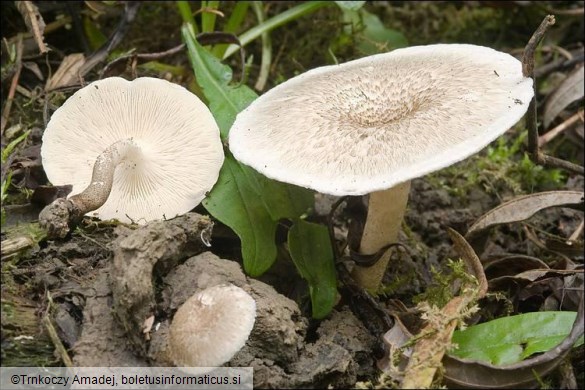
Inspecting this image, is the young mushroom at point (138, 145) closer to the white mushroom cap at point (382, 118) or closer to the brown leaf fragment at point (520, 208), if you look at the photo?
the white mushroom cap at point (382, 118)

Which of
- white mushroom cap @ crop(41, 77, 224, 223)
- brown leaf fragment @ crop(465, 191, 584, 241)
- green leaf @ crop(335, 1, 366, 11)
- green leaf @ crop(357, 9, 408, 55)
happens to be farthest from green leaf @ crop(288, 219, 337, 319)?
green leaf @ crop(357, 9, 408, 55)

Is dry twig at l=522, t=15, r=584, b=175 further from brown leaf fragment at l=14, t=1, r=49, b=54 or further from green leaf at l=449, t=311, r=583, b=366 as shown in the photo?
brown leaf fragment at l=14, t=1, r=49, b=54

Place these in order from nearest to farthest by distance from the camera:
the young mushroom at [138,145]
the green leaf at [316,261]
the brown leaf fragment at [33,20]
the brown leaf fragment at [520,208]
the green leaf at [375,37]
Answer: the green leaf at [316,261] → the young mushroom at [138,145] → the brown leaf fragment at [520,208] → the brown leaf fragment at [33,20] → the green leaf at [375,37]

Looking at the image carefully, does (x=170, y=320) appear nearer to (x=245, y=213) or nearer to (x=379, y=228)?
(x=245, y=213)

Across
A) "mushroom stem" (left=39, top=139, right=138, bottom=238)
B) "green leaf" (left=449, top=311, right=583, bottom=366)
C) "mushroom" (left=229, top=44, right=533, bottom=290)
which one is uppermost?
"mushroom" (left=229, top=44, right=533, bottom=290)

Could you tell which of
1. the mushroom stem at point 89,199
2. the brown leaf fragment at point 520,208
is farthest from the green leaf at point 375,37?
the mushroom stem at point 89,199
